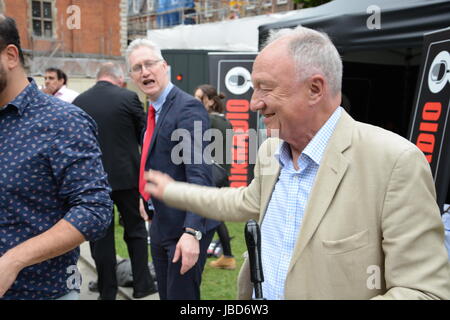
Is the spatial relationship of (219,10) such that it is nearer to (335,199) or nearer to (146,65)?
(146,65)

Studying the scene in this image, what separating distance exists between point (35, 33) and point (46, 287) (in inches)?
60.4

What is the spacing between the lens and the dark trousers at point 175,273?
2548 mm

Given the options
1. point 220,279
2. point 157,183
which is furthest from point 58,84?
point 157,183

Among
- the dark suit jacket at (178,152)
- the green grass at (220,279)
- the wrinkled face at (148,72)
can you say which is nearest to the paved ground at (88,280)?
the green grass at (220,279)

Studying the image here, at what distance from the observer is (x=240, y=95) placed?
6.64 meters

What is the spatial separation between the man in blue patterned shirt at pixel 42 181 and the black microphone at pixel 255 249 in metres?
0.72

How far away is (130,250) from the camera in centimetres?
405

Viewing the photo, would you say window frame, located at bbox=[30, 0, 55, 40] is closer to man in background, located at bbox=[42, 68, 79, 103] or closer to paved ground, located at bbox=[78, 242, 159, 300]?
paved ground, located at bbox=[78, 242, 159, 300]

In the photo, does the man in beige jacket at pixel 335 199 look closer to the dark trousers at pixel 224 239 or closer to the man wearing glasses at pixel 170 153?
the man wearing glasses at pixel 170 153

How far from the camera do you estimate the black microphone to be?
1099 mm

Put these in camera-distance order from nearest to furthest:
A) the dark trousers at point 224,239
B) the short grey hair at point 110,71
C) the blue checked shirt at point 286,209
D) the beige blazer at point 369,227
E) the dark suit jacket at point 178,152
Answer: the beige blazer at point 369,227 → the blue checked shirt at point 286,209 → the dark suit jacket at point 178,152 → the short grey hair at point 110,71 → the dark trousers at point 224,239

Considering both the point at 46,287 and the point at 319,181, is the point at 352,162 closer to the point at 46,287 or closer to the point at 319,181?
the point at 319,181
